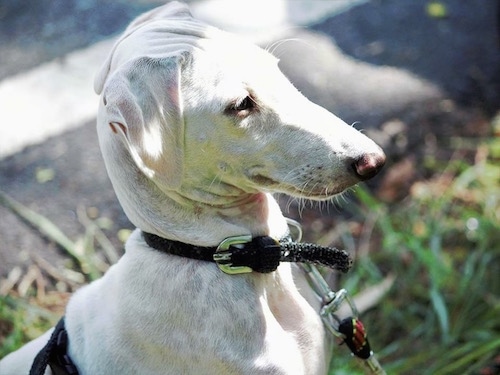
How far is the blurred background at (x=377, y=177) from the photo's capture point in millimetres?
3562

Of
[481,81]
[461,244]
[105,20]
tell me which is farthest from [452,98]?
[105,20]

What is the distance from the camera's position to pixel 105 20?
16.5 ft

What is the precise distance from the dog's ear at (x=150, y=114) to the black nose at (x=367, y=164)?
0.48 meters

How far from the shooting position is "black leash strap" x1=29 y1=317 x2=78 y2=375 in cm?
227

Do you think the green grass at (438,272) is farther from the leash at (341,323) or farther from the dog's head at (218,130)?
the dog's head at (218,130)

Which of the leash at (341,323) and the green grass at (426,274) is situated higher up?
the leash at (341,323)

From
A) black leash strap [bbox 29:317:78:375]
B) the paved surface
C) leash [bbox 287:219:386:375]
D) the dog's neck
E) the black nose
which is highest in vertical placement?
the black nose

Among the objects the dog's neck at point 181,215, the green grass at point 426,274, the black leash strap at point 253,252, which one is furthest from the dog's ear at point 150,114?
the green grass at point 426,274

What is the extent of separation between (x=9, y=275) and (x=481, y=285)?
2205mm

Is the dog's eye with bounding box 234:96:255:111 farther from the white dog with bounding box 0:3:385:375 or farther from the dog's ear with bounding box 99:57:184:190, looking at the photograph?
the dog's ear with bounding box 99:57:184:190

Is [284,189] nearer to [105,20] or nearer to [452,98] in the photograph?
[452,98]

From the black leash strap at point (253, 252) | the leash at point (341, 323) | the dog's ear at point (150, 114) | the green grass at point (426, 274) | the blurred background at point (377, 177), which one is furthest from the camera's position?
the blurred background at point (377, 177)

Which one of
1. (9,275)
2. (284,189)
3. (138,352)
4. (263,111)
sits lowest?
(9,275)

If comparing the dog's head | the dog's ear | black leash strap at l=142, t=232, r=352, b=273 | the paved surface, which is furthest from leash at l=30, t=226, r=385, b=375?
the paved surface
